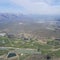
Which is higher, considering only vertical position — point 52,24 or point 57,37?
point 52,24

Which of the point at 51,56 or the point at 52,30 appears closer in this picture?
the point at 51,56

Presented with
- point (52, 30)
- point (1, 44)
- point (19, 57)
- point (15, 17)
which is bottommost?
point (19, 57)

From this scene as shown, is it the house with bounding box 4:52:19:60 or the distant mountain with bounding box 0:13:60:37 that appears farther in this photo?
the distant mountain with bounding box 0:13:60:37

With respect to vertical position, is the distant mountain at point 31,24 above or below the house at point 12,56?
above

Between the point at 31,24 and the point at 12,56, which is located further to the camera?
the point at 31,24

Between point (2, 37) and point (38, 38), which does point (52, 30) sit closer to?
point (38, 38)

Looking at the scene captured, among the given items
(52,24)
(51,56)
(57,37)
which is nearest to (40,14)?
(52,24)

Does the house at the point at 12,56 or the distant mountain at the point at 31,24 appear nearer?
the house at the point at 12,56

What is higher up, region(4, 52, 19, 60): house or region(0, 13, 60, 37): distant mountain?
region(0, 13, 60, 37): distant mountain

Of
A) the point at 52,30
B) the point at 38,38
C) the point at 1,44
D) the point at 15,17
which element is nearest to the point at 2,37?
the point at 1,44

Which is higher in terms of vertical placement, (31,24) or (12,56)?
(31,24)
